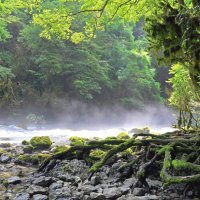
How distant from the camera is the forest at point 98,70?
8203mm

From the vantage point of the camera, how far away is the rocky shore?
7352 mm

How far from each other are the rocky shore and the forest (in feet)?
0.66

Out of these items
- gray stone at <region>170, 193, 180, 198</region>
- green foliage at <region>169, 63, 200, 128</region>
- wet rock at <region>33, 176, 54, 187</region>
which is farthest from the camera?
green foliage at <region>169, 63, 200, 128</region>

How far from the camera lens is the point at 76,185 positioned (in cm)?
855

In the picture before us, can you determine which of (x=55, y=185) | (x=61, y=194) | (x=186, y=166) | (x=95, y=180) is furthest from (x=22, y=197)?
(x=186, y=166)

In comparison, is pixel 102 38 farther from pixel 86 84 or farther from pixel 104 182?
pixel 104 182

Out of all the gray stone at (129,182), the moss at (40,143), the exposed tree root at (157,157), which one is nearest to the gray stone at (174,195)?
the exposed tree root at (157,157)

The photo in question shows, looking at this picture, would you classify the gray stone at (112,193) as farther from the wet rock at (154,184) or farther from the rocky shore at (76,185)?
the wet rock at (154,184)

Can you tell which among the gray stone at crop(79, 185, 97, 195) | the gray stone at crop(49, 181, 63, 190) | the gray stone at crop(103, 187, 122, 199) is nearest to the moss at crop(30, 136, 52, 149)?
the gray stone at crop(49, 181, 63, 190)

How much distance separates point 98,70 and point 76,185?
2513 centimetres

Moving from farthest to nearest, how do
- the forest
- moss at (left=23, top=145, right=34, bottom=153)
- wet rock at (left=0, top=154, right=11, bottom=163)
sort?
moss at (left=23, top=145, right=34, bottom=153), wet rock at (left=0, top=154, right=11, bottom=163), the forest

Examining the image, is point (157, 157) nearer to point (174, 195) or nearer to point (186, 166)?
point (174, 195)

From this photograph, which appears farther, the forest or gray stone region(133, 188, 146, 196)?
the forest

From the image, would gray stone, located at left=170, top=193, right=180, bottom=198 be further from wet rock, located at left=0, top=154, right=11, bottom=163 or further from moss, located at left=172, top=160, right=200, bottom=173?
wet rock, located at left=0, top=154, right=11, bottom=163
